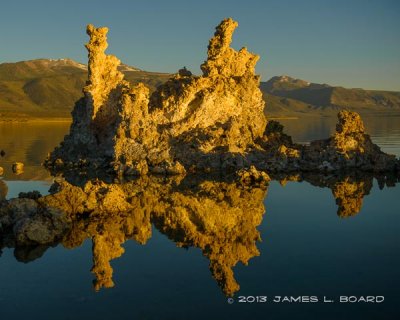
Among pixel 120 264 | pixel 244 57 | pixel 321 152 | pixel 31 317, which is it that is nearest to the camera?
pixel 31 317

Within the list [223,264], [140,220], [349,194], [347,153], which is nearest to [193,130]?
[347,153]

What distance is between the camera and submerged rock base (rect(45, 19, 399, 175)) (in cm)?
4766

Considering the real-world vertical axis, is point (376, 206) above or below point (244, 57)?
below

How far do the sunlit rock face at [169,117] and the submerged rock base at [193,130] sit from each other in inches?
3.8

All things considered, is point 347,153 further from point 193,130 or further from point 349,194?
point 193,130

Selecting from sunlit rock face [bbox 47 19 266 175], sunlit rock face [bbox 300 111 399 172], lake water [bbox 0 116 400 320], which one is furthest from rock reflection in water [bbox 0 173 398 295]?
sunlit rock face [bbox 47 19 266 175]

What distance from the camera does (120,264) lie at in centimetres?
2112

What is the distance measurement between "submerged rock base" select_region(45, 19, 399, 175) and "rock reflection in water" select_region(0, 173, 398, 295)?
10.1 meters

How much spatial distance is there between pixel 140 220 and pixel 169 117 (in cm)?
2378

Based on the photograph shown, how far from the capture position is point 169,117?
165ft

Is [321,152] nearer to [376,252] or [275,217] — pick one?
[275,217]

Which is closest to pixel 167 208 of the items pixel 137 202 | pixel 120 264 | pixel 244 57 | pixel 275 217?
pixel 137 202

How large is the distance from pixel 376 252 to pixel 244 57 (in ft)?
122

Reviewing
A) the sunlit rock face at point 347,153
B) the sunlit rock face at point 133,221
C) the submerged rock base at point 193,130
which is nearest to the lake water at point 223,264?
the sunlit rock face at point 133,221
